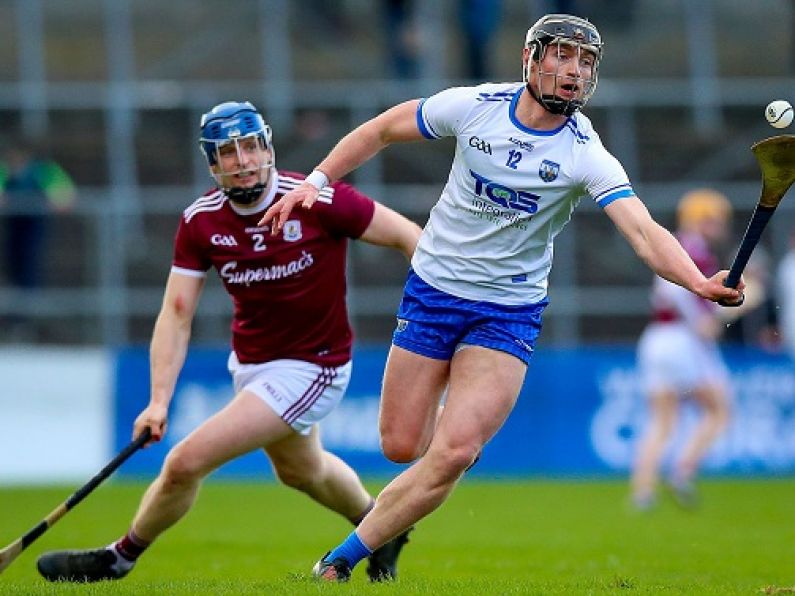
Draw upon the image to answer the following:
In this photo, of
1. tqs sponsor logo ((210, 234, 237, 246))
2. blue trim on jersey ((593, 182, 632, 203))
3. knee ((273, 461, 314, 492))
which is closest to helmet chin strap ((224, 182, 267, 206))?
tqs sponsor logo ((210, 234, 237, 246))

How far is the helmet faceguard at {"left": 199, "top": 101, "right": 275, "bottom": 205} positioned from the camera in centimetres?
853

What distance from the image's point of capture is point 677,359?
47.3 feet

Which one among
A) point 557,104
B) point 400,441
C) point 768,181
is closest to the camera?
point 768,181

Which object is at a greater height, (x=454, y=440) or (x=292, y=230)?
(x=292, y=230)

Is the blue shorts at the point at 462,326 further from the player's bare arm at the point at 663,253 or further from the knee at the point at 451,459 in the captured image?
the player's bare arm at the point at 663,253

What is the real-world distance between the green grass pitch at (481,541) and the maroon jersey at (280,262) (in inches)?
48.0

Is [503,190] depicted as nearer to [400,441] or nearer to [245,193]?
[400,441]

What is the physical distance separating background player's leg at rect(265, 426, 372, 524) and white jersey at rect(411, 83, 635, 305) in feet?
4.23

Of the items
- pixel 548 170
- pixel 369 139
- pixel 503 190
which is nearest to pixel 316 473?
pixel 369 139

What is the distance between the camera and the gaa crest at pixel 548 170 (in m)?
7.52

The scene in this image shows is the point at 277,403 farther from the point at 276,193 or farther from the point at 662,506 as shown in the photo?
the point at 662,506

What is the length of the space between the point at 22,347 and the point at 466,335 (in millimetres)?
9981

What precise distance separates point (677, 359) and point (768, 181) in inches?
305

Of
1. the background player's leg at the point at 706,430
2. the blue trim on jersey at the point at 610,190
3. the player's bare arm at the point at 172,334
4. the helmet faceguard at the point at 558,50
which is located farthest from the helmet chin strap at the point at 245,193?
the background player's leg at the point at 706,430
